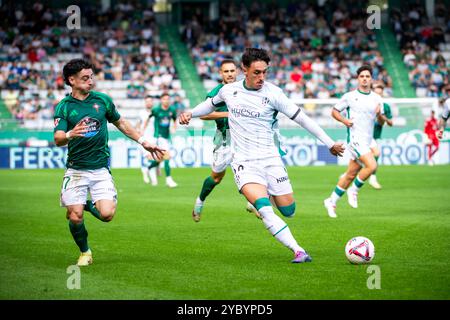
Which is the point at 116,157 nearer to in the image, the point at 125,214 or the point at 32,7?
the point at 32,7

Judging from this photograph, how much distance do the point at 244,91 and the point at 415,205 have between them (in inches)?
337

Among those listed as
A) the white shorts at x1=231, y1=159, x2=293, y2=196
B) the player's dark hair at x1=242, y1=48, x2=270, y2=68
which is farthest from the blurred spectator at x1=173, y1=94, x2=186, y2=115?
the player's dark hair at x1=242, y1=48, x2=270, y2=68

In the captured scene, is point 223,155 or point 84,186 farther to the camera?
point 223,155

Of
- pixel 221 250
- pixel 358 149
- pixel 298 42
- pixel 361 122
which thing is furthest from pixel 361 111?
pixel 298 42

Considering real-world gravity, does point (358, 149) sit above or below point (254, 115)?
below

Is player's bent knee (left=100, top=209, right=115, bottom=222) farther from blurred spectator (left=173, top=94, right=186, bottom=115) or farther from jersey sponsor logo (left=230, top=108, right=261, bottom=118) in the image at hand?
blurred spectator (left=173, top=94, right=186, bottom=115)

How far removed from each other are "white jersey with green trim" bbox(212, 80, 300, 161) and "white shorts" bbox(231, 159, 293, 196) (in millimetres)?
92

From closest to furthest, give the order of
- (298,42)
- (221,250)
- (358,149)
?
(221,250) → (358,149) → (298,42)

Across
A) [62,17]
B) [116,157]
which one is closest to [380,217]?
[116,157]

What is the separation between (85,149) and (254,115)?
2.02 metres

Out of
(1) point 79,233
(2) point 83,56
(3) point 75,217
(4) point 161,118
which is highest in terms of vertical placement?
(2) point 83,56

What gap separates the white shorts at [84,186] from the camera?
1023 cm

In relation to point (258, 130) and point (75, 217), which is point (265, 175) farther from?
point (75, 217)

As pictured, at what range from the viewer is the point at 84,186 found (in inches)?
406
